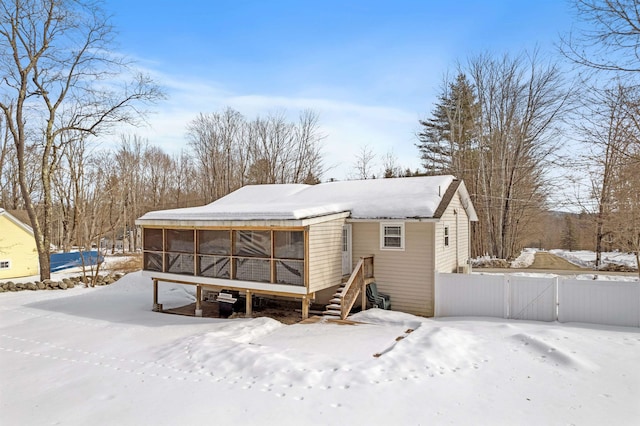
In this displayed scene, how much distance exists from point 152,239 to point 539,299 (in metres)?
12.6

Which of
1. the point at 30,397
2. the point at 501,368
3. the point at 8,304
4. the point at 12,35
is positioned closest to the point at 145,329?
the point at 30,397

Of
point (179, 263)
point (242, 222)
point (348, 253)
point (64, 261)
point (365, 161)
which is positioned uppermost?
point (365, 161)

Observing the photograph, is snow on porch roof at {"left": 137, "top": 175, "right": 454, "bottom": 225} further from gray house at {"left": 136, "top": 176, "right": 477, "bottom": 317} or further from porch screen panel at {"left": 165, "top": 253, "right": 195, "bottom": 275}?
porch screen panel at {"left": 165, "top": 253, "right": 195, "bottom": 275}

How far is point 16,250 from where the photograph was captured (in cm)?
2405

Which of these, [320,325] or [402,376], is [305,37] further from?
[402,376]

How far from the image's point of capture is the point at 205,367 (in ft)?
23.4

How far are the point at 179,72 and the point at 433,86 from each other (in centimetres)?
2135

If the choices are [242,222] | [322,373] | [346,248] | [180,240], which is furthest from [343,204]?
[322,373]

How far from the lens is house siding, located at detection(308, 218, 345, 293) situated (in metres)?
10.8

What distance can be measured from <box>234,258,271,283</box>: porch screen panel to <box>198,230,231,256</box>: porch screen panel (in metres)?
0.61

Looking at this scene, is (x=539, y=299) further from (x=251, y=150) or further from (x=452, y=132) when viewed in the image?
(x=251, y=150)

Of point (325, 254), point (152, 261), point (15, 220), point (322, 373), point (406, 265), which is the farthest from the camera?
point (15, 220)

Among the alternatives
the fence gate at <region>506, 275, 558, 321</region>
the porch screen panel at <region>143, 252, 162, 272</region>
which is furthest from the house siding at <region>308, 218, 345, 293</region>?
the porch screen panel at <region>143, 252, 162, 272</region>

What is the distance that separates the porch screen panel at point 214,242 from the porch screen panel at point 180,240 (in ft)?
1.73
